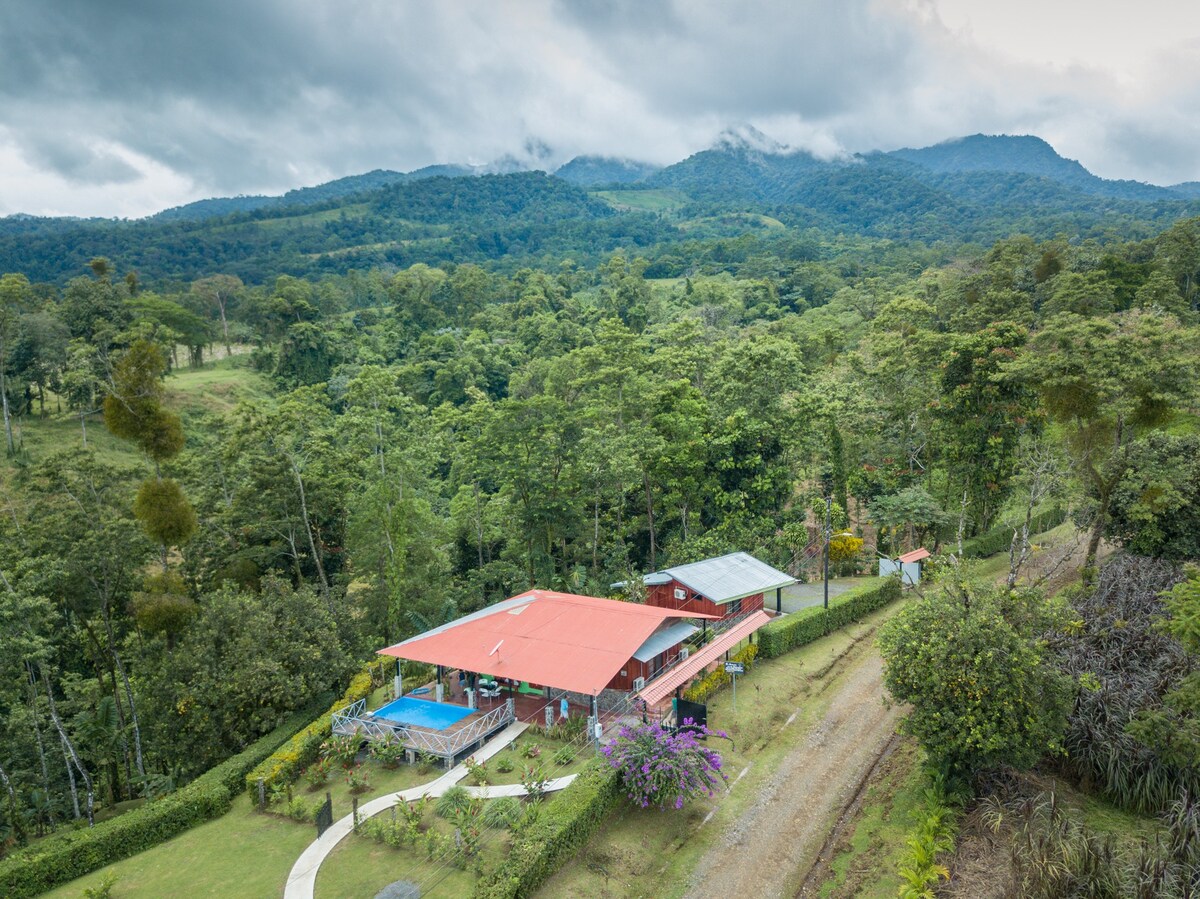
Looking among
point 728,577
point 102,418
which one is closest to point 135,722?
point 728,577

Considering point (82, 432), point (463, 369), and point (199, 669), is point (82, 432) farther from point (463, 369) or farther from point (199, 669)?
point (199, 669)

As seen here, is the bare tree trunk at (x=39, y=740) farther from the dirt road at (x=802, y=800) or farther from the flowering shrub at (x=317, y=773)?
the dirt road at (x=802, y=800)

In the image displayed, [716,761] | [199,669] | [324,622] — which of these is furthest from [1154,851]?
[199,669]

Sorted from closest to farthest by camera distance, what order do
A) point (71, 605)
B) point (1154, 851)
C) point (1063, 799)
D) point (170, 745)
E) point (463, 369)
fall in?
1. point (1154, 851)
2. point (1063, 799)
3. point (170, 745)
4. point (71, 605)
5. point (463, 369)

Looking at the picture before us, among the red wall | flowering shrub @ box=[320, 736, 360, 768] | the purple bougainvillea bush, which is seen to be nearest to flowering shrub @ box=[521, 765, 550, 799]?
the purple bougainvillea bush

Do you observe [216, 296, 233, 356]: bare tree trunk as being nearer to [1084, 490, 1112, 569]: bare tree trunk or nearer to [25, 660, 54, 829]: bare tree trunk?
[25, 660, 54, 829]: bare tree trunk
